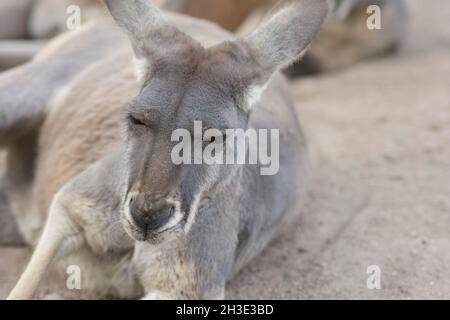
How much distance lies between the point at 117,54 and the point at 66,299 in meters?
1.37

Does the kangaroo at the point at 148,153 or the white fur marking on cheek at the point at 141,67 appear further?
the white fur marking on cheek at the point at 141,67

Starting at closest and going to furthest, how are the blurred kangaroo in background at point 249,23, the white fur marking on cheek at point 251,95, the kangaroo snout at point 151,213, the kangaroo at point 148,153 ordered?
the kangaroo snout at point 151,213, the kangaroo at point 148,153, the white fur marking on cheek at point 251,95, the blurred kangaroo in background at point 249,23

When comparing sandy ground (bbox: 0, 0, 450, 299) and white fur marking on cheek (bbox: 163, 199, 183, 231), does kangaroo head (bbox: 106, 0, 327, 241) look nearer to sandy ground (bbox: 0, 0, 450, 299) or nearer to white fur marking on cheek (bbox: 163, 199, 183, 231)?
white fur marking on cheek (bbox: 163, 199, 183, 231)

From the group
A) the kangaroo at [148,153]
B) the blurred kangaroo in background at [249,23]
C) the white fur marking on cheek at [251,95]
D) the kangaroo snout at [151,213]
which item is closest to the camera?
the kangaroo snout at [151,213]

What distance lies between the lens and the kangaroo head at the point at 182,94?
2.75m

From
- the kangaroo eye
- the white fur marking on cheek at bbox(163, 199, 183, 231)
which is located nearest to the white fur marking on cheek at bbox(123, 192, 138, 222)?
the white fur marking on cheek at bbox(163, 199, 183, 231)

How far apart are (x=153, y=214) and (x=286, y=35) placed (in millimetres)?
806

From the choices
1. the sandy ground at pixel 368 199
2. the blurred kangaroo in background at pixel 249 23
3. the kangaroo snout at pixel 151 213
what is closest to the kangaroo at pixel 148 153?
the kangaroo snout at pixel 151 213

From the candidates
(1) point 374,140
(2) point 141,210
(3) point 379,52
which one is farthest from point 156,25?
(3) point 379,52

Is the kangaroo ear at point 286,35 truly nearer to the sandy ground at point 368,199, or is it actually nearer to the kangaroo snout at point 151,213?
the kangaroo snout at point 151,213

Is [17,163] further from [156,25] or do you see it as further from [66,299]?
[156,25]

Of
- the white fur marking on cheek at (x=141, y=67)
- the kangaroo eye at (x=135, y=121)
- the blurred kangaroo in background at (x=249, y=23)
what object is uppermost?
the blurred kangaroo in background at (x=249, y=23)

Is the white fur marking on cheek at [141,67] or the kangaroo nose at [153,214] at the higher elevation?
the white fur marking on cheek at [141,67]

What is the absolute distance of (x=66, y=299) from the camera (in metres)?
3.53
